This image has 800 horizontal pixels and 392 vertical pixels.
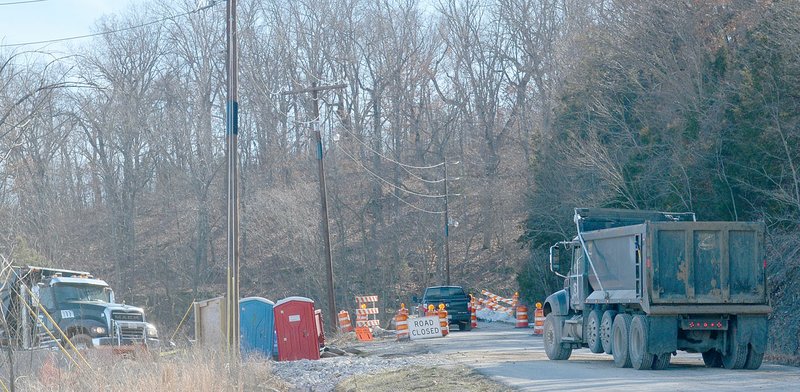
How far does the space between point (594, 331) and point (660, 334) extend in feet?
8.62

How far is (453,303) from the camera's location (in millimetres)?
38375

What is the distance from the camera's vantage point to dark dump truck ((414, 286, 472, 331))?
38188 millimetres

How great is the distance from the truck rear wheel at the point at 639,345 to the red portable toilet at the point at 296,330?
34.5 feet

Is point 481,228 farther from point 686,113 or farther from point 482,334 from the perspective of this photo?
point 686,113

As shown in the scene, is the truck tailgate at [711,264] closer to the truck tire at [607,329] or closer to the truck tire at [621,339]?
the truck tire at [621,339]

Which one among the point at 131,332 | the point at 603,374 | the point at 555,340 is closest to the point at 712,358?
the point at 603,374

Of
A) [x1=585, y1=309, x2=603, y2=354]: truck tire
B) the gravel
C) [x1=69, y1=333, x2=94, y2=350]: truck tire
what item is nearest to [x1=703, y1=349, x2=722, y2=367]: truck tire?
[x1=585, y1=309, x2=603, y2=354]: truck tire

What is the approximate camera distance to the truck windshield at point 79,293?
28.1m

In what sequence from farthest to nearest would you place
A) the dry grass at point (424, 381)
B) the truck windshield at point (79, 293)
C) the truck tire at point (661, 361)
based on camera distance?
the truck windshield at point (79, 293) → the truck tire at point (661, 361) → the dry grass at point (424, 381)

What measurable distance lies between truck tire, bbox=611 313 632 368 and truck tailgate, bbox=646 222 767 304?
1.15 meters

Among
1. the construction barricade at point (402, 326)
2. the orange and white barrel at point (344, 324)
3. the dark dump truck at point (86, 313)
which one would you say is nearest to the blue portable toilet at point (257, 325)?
the dark dump truck at point (86, 313)

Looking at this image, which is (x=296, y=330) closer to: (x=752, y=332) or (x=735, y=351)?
(x=735, y=351)

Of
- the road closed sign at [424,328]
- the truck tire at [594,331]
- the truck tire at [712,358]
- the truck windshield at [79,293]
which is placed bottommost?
the road closed sign at [424,328]

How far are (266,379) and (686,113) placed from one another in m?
17.1
